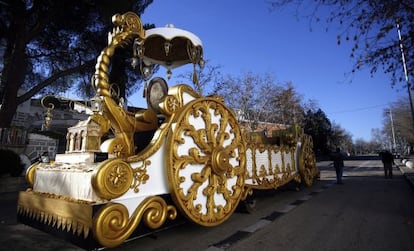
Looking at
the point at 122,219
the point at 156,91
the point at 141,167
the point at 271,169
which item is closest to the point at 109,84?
the point at 156,91

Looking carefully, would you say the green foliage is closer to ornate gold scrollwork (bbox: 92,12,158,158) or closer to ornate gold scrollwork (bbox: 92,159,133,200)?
ornate gold scrollwork (bbox: 92,12,158,158)

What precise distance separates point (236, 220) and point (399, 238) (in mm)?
2161

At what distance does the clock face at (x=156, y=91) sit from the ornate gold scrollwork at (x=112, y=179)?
1665mm

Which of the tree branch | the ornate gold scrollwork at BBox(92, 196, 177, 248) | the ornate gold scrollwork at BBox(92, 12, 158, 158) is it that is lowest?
the ornate gold scrollwork at BBox(92, 196, 177, 248)

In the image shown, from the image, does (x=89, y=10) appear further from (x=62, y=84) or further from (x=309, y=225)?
(x=309, y=225)

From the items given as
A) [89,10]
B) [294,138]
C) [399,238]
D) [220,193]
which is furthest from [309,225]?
[89,10]

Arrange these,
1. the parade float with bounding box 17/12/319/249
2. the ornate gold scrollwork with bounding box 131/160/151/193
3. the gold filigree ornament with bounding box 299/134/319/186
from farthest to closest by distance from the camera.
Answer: the gold filigree ornament with bounding box 299/134/319/186
the ornate gold scrollwork with bounding box 131/160/151/193
the parade float with bounding box 17/12/319/249

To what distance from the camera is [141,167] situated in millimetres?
2688

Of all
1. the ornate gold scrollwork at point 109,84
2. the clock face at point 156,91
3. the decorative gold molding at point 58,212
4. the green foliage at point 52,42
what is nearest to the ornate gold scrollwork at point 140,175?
the decorative gold molding at point 58,212

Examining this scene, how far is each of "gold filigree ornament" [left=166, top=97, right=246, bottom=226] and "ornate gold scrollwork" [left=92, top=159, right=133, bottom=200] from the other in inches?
23.4

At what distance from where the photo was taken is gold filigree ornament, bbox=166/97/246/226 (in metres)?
3.04

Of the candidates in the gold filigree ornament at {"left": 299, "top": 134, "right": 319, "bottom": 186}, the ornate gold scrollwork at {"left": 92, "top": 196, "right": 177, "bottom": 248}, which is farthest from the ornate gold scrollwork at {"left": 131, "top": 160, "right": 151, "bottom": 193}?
the gold filigree ornament at {"left": 299, "top": 134, "right": 319, "bottom": 186}

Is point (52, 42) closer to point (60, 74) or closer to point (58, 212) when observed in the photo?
point (60, 74)

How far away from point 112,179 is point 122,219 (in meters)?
0.40
